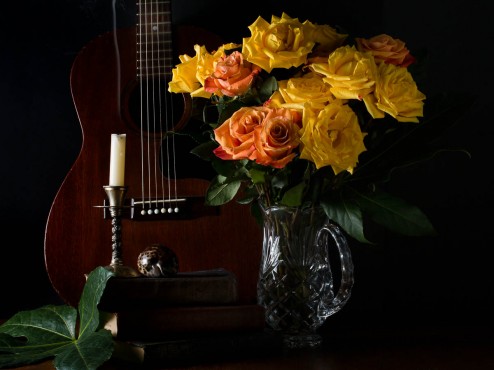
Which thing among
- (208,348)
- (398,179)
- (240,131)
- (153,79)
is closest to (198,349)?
(208,348)

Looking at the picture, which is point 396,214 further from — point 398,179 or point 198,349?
point 398,179

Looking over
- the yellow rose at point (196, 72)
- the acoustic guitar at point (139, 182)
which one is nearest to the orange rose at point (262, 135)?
the yellow rose at point (196, 72)

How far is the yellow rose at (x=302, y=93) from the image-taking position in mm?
1028

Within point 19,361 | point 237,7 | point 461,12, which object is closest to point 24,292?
point 19,361

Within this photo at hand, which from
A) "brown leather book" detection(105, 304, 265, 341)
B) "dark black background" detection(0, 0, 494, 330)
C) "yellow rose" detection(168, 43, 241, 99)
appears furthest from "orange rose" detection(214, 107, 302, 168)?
"dark black background" detection(0, 0, 494, 330)

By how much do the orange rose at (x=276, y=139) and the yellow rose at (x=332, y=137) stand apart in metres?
0.02

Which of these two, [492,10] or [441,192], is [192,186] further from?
[492,10]

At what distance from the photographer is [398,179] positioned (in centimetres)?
164

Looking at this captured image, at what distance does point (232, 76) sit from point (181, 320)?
0.35 m

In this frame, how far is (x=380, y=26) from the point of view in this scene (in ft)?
5.43

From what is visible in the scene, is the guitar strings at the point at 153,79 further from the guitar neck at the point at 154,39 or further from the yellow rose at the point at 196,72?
the yellow rose at the point at 196,72

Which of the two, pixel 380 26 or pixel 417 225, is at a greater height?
pixel 380 26

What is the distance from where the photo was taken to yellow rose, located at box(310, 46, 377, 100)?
101cm

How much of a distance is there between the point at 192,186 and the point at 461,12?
0.71 m
